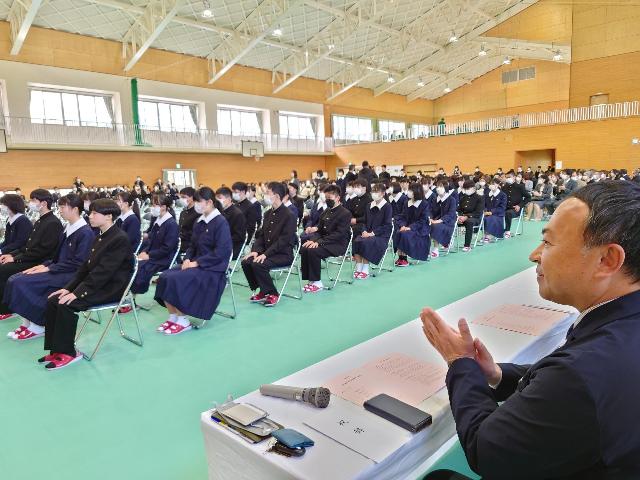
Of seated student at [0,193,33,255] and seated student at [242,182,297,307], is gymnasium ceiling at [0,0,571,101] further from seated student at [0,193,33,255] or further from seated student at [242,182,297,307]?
seated student at [242,182,297,307]

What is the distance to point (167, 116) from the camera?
21.3m

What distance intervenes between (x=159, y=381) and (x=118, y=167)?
1857 centimetres

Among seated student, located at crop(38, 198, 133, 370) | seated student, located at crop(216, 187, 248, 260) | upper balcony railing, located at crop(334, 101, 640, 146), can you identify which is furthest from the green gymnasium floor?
upper balcony railing, located at crop(334, 101, 640, 146)

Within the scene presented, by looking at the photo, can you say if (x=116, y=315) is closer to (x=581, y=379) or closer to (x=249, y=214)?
(x=249, y=214)

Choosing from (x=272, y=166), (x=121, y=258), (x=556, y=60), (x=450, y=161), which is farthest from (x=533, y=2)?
(x=121, y=258)

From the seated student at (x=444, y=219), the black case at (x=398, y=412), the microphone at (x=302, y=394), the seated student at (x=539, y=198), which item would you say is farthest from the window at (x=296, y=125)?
the black case at (x=398, y=412)

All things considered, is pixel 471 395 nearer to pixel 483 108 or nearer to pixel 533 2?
pixel 533 2

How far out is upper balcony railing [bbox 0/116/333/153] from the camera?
1675cm

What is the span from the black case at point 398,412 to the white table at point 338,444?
0.03 meters

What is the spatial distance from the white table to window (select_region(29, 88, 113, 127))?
1980 centimetres

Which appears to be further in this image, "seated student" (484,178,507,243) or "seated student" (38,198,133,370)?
"seated student" (484,178,507,243)

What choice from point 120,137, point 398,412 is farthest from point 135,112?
point 398,412

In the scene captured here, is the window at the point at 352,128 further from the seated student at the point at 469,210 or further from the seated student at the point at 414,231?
the seated student at the point at 414,231

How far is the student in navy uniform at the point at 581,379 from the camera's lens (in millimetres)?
856
